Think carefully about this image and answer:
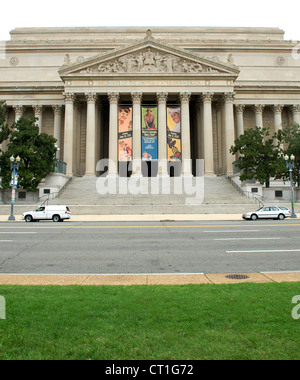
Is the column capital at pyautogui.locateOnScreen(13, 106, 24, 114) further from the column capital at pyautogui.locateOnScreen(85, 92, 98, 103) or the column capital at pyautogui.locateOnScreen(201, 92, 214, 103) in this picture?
the column capital at pyautogui.locateOnScreen(201, 92, 214, 103)

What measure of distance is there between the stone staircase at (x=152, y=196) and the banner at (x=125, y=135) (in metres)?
4.53

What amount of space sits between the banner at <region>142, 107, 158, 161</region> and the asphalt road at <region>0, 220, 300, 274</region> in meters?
28.8

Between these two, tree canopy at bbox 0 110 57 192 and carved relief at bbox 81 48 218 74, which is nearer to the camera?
tree canopy at bbox 0 110 57 192

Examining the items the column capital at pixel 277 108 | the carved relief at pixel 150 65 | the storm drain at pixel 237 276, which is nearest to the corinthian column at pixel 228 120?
the carved relief at pixel 150 65

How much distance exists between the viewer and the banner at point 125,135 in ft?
141

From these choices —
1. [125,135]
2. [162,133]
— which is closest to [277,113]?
→ [162,133]

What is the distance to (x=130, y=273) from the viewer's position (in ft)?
25.9

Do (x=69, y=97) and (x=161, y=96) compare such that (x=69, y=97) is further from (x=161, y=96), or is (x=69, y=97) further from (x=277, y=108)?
(x=277, y=108)

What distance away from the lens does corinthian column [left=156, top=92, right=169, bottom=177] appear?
4189 centimetres

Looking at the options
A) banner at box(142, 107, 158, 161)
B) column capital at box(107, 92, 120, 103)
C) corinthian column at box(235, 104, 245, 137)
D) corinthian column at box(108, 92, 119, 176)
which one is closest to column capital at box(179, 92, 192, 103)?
Answer: banner at box(142, 107, 158, 161)

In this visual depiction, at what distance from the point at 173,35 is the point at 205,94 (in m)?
25.0

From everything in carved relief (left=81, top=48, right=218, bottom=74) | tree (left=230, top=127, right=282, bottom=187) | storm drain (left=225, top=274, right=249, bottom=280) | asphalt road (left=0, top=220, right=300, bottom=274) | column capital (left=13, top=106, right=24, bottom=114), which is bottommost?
storm drain (left=225, top=274, right=249, bottom=280)

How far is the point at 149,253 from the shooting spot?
34.6ft
